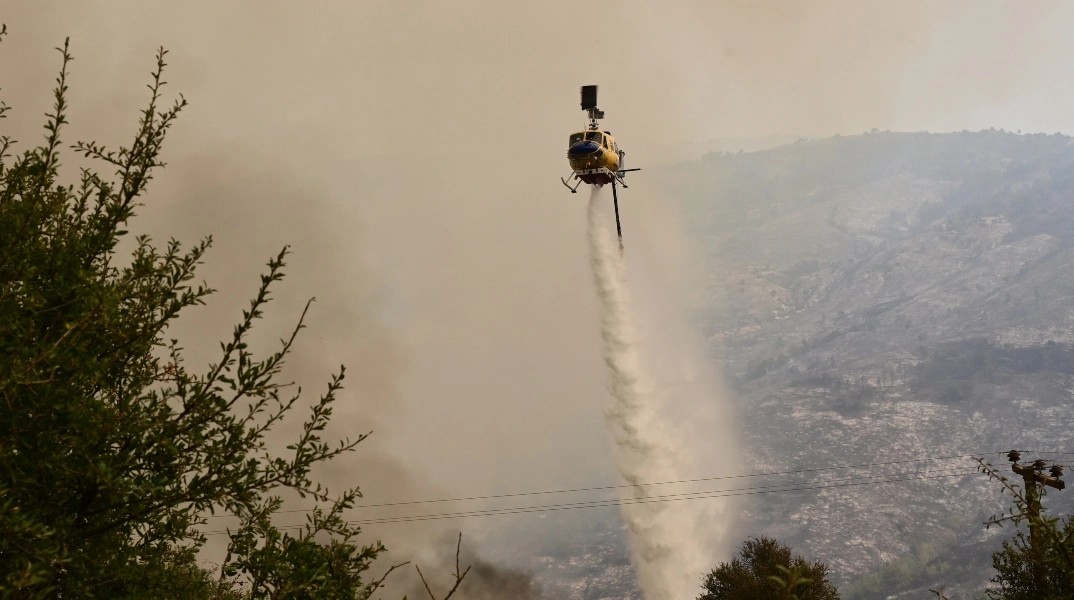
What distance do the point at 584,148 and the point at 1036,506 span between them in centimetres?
5714

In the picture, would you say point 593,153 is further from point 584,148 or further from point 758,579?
point 758,579

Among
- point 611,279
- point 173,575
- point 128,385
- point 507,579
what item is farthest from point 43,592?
point 507,579

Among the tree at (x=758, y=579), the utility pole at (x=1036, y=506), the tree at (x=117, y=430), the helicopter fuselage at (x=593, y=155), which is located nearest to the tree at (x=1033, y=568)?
the utility pole at (x=1036, y=506)

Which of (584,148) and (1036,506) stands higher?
(584,148)

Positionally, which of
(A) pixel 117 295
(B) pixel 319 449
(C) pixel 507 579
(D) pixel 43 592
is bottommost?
(D) pixel 43 592

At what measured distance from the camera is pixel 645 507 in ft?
360

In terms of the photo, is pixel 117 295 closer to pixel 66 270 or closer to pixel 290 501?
pixel 66 270

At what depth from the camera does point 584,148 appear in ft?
212

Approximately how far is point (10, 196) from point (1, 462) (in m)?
3.71

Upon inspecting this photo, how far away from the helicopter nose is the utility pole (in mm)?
35895

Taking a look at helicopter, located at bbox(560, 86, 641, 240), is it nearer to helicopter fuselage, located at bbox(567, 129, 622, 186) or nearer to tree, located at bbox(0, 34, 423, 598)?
helicopter fuselage, located at bbox(567, 129, 622, 186)

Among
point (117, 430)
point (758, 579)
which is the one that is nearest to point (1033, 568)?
point (117, 430)

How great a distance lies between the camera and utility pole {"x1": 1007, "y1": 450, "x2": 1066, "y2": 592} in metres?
8.98

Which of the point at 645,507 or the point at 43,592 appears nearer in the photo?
the point at 43,592
